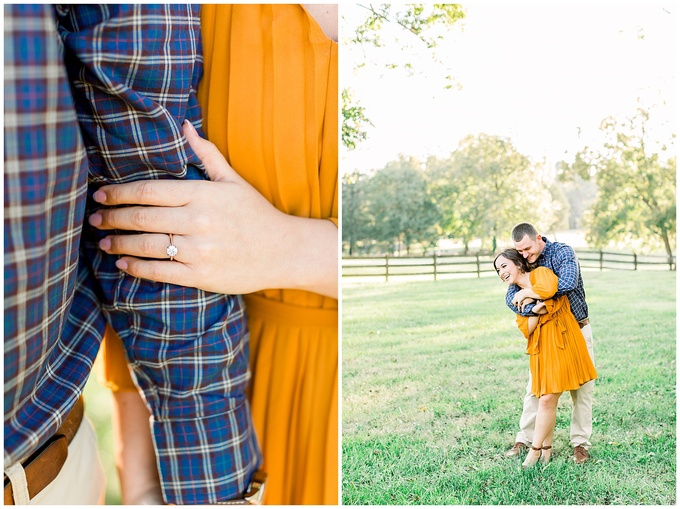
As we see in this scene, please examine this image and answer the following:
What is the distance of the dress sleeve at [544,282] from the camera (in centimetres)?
114

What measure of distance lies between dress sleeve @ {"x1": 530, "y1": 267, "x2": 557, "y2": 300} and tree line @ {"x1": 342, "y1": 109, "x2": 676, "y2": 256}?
0.28ft

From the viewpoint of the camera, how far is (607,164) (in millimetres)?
1193

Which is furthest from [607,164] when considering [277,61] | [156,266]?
[156,266]

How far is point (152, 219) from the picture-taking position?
1.03 m

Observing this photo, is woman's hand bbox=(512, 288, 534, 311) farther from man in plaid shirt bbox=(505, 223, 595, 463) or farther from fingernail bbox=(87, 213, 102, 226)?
fingernail bbox=(87, 213, 102, 226)

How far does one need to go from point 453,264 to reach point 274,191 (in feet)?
1.27

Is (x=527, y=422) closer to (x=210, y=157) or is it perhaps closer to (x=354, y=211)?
(x=354, y=211)

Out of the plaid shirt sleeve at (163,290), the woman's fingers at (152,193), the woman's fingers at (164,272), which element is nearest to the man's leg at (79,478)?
the plaid shirt sleeve at (163,290)

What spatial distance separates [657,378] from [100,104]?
3.69ft

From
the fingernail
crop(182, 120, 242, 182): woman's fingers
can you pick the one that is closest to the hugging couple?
crop(182, 120, 242, 182): woman's fingers

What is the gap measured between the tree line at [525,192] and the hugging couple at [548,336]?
1.9 inches

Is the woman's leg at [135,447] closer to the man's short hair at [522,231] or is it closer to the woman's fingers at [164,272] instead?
the woman's fingers at [164,272]

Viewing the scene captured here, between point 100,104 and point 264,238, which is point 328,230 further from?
point 100,104

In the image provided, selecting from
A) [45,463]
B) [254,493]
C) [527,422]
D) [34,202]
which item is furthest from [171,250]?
[527,422]
